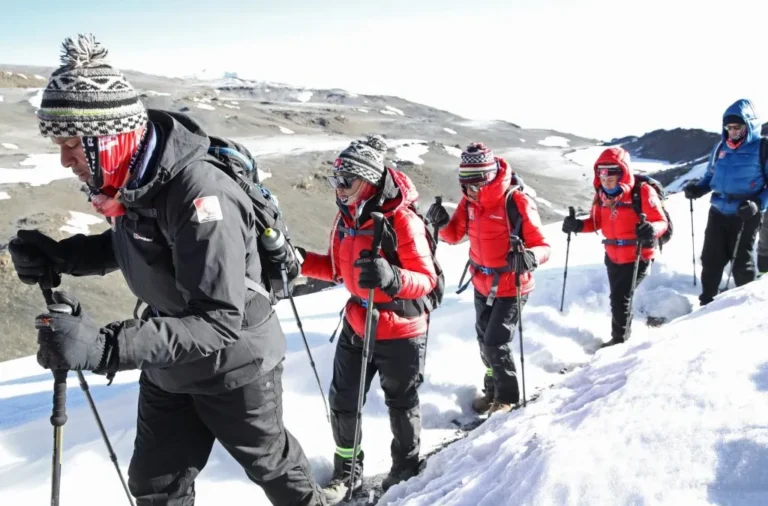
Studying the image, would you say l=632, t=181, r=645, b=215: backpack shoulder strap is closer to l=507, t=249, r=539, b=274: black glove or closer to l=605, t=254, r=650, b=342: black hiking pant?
l=605, t=254, r=650, b=342: black hiking pant

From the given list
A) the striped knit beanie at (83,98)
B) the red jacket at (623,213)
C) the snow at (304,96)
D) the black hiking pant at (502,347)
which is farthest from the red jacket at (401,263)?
the snow at (304,96)

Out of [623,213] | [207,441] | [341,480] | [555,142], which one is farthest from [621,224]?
[555,142]

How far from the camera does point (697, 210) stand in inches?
418

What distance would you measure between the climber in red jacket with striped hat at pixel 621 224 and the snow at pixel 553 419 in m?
0.68

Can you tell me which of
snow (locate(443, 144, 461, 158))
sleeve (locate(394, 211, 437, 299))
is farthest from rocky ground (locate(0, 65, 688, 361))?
sleeve (locate(394, 211, 437, 299))

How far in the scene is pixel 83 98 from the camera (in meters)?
2.04

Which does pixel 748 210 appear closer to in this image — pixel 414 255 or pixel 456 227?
pixel 456 227

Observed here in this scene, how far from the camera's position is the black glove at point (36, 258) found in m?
2.55

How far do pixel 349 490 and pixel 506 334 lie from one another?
5.58 ft

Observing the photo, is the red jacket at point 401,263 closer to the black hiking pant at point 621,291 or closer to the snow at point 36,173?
Result: the black hiking pant at point 621,291

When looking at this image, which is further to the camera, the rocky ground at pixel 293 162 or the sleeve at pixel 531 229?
the rocky ground at pixel 293 162

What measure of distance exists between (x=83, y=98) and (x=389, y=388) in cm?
239

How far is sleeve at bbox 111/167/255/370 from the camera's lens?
1.94m

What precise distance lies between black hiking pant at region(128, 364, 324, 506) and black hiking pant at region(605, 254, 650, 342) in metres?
4.08
